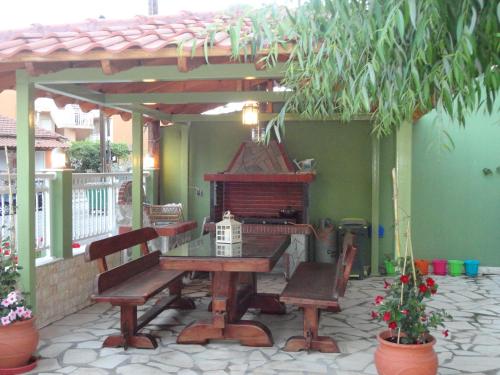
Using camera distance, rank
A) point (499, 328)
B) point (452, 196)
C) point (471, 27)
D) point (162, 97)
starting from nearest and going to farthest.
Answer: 1. point (471, 27)
2. point (499, 328)
3. point (162, 97)
4. point (452, 196)

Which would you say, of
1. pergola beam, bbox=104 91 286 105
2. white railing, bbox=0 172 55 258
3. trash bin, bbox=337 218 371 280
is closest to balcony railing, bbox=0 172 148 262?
white railing, bbox=0 172 55 258

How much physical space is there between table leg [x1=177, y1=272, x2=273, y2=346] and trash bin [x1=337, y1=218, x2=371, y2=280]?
3621 mm

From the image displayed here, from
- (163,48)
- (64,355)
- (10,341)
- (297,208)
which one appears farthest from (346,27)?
(297,208)

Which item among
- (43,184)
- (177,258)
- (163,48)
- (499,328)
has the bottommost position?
(499,328)

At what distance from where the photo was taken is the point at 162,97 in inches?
275

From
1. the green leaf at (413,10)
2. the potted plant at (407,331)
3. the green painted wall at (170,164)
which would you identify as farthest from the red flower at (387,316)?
the green painted wall at (170,164)

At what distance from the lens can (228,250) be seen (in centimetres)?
529

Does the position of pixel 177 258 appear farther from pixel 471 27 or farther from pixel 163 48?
pixel 471 27

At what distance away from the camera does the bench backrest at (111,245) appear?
5.06 metres

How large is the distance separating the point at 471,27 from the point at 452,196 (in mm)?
7589

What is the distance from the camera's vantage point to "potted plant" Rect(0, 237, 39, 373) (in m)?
4.42

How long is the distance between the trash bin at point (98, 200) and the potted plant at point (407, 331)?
15.6 ft

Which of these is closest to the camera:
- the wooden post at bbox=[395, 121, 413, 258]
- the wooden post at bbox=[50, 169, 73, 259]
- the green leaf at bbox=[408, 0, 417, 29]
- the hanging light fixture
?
the green leaf at bbox=[408, 0, 417, 29]

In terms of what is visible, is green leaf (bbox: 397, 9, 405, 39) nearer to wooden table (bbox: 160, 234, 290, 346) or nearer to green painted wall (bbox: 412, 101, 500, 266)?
wooden table (bbox: 160, 234, 290, 346)
